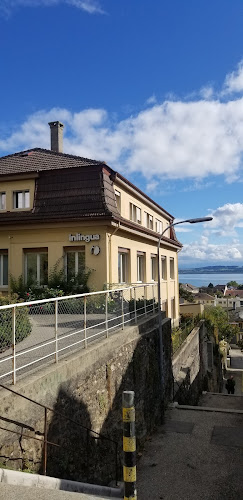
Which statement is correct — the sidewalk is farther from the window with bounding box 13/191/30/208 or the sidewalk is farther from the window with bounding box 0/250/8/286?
the window with bounding box 13/191/30/208

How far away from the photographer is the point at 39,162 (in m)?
17.8

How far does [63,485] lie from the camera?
178 inches

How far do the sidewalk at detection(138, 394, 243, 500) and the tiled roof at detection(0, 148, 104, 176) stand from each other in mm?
11282

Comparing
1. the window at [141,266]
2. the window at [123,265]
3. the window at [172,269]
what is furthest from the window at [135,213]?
the window at [172,269]

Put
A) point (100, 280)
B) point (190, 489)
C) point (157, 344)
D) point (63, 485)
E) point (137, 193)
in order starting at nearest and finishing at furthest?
point (63, 485) < point (190, 489) < point (157, 344) < point (100, 280) < point (137, 193)

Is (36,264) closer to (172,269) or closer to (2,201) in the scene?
(2,201)

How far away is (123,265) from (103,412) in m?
11.2

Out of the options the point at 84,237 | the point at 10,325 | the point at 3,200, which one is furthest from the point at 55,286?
the point at 10,325

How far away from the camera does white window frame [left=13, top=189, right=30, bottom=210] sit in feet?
56.5

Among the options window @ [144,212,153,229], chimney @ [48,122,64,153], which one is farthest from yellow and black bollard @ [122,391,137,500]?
window @ [144,212,153,229]

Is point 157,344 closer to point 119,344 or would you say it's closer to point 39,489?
point 119,344

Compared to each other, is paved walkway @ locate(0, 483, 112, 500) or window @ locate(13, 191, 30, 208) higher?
window @ locate(13, 191, 30, 208)

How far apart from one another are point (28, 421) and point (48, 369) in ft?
3.23

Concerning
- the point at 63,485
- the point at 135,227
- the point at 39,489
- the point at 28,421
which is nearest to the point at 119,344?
the point at 28,421
